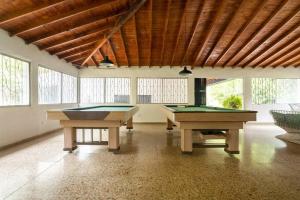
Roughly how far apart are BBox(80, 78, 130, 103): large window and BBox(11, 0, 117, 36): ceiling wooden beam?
5.39 metres

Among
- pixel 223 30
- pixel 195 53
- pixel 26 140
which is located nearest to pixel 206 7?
pixel 223 30

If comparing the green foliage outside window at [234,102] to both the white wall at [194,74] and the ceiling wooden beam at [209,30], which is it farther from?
the ceiling wooden beam at [209,30]

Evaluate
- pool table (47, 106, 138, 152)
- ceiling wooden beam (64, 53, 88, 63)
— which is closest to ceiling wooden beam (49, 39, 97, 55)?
ceiling wooden beam (64, 53, 88, 63)

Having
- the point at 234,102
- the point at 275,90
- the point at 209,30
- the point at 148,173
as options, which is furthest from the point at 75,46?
the point at 275,90

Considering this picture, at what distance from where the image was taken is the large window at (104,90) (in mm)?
10508

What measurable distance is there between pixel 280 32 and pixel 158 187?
7.05 metres

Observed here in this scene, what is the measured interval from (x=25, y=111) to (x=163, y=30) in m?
4.93

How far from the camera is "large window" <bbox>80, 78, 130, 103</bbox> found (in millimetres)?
Answer: 10508

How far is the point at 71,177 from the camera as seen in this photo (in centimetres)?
322

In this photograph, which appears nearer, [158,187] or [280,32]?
[158,187]

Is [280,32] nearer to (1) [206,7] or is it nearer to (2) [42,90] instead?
(1) [206,7]

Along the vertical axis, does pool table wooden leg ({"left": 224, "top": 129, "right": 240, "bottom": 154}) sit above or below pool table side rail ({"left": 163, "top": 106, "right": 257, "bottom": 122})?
below

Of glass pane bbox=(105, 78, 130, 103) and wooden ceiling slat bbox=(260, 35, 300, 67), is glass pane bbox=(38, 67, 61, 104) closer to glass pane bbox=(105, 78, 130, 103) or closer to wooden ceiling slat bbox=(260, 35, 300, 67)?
glass pane bbox=(105, 78, 130, 103)

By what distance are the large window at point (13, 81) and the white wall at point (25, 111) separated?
0.50 feet
